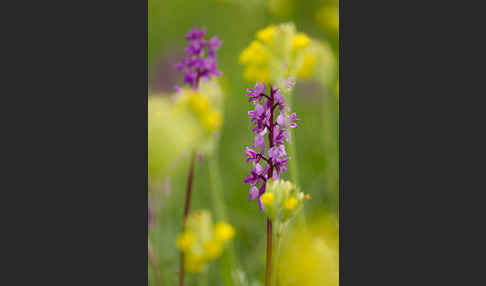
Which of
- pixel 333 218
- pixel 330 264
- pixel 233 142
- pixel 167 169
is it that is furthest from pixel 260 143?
pixel 233 142

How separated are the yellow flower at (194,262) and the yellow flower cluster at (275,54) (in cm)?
60

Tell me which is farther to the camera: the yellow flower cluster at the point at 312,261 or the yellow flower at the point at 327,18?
the yellow flower at the point at 327,18

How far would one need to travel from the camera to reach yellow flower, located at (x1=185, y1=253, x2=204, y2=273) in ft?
4.96

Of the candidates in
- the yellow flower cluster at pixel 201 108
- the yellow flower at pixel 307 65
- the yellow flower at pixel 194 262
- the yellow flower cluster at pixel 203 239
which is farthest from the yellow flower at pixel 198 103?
the yellow flower at pixel 307 65

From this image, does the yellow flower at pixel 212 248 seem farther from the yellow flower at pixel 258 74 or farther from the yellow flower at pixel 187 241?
the yellow flower at pixel 258 74

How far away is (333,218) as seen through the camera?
2221 millimetres

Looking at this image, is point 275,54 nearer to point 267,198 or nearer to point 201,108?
point 201,108

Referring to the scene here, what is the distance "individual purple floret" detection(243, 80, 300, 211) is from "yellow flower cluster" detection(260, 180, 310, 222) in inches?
2.4

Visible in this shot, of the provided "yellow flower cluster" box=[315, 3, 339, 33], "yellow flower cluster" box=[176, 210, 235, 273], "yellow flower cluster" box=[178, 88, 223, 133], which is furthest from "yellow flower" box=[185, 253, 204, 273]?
"yellow flower cluster" box=[315, 3, 339, 33]

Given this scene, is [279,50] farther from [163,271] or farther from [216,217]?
[163,271]

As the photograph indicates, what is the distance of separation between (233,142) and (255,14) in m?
0.89

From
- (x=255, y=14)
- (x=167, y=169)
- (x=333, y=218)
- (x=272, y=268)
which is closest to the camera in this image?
(x=167, y=169)

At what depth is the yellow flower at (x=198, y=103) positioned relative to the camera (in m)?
1.44

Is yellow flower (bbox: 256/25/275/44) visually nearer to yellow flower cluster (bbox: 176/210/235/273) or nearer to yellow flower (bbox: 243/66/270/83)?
yellow flower (bbox: 243/66/270/83)
